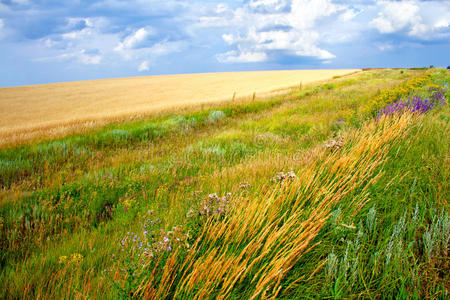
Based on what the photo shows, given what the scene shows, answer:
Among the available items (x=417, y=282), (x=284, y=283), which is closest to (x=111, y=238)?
(x=284, y=283)

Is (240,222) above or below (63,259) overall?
above

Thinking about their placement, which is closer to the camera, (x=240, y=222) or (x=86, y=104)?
(x=240, y=222)

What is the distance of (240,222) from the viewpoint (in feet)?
6.53

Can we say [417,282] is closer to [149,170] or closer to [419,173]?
[419,173]

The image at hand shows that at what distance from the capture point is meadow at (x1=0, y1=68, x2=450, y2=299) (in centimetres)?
154

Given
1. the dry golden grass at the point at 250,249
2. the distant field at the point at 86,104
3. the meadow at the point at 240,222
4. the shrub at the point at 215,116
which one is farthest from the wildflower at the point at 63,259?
the shrub at the point at 215,116

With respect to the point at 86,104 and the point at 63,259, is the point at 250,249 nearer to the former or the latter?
the point at 63,259

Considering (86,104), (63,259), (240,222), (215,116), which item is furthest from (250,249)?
(86,104)

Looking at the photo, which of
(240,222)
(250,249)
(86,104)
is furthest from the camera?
(86,104)

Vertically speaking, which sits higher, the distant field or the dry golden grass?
the distant field

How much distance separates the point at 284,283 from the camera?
60.6 inches

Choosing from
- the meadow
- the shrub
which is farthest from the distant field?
the meadow

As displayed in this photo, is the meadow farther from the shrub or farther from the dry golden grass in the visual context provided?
the shrub

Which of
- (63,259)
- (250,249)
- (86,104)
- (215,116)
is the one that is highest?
(86,104)
